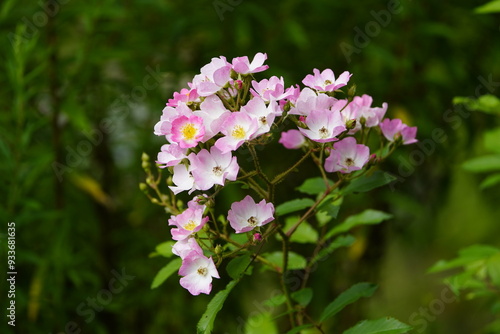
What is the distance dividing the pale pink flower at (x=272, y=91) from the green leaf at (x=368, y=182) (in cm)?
18

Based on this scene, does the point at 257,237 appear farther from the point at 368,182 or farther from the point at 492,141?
the point at 492,141

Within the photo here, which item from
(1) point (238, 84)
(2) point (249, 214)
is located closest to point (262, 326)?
(2) point (249, 214)

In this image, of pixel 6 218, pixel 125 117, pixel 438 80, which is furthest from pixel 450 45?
pixel 6 218

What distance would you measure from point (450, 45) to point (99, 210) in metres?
1.21

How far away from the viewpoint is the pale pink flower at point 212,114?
723 millimetres

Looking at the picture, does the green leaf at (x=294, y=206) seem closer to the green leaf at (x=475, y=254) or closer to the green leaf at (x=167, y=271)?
the green leaf at (x=167, y=271)

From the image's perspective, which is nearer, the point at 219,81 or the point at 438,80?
the point at 219,81

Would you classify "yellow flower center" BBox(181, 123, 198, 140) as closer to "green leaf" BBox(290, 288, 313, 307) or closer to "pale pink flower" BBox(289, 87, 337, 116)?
"pale pink flower" BBox(289, 87, 337, 116)

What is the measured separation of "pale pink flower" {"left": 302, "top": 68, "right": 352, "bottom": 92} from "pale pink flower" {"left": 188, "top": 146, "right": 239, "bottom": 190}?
0.52 ft

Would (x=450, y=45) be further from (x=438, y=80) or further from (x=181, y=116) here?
(x=181, y=116)

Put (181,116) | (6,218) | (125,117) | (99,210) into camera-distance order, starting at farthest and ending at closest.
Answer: (125,117) < (99,210) < (6,218) < (181,116)

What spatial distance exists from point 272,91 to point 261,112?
0.10 ft

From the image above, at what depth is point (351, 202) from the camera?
1805 mm

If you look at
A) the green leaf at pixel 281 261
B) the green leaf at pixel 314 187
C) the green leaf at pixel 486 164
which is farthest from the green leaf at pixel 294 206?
the green leaf at pixel 486 164
